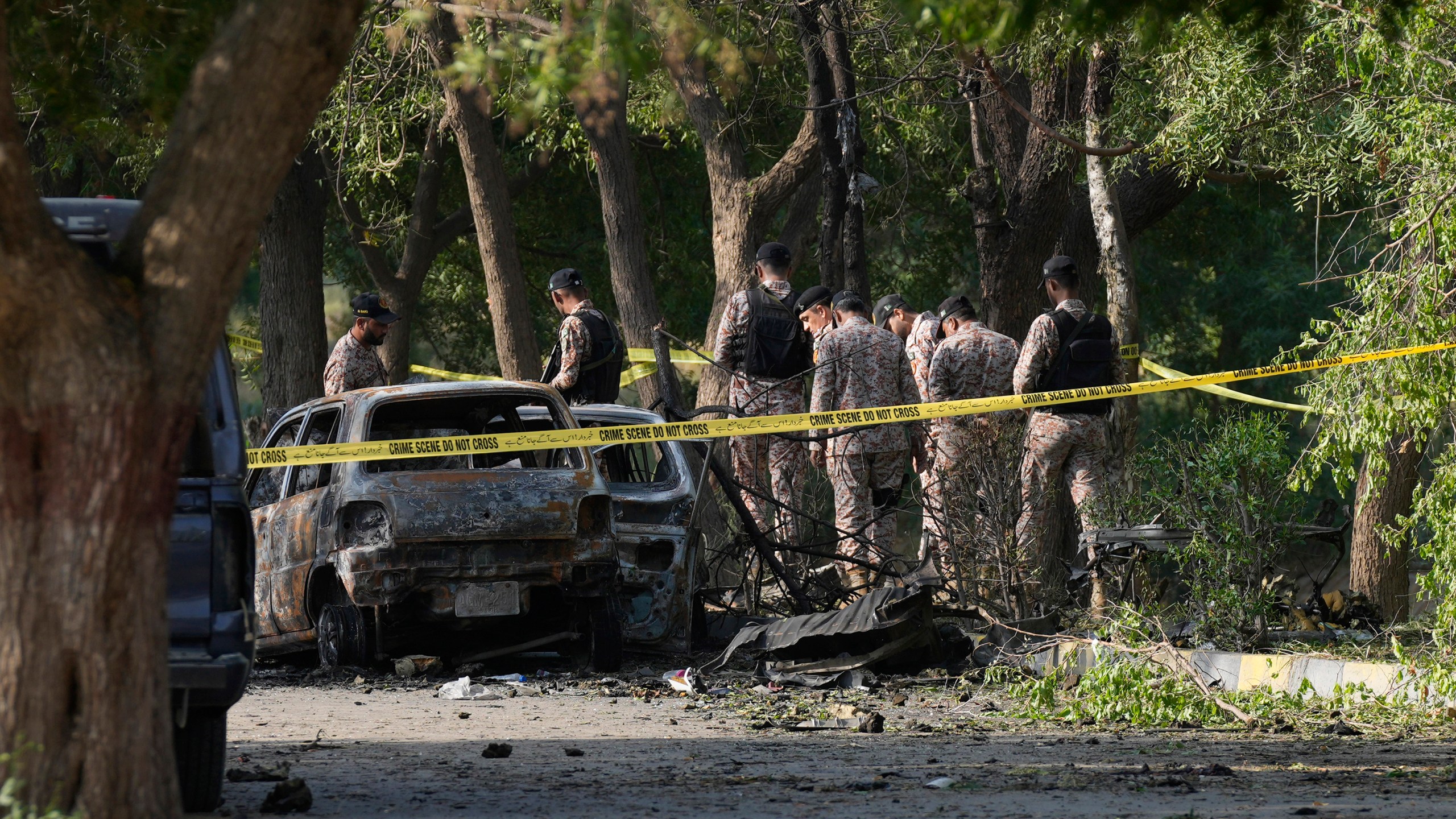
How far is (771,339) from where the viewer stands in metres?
12.1

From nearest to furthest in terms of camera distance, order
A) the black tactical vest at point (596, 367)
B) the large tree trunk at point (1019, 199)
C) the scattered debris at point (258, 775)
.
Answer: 1. the scattered debris at point (258, 775)
2. the black tactical vest at point (596, 367)
3. the large tree trunk at point (1019, 199)

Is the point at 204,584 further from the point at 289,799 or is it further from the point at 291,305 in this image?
the point at 291,305

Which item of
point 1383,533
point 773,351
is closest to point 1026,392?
point 773,351

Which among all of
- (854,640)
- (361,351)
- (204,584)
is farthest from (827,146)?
(204,584)

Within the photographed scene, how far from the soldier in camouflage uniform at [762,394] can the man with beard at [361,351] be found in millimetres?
2770

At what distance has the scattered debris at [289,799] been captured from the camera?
5477 millimetres

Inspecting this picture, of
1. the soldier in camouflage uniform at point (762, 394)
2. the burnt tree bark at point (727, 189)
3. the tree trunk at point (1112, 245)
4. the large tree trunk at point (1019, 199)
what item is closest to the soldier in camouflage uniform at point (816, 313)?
the soldier in camouflage uniform at point (762, 394)

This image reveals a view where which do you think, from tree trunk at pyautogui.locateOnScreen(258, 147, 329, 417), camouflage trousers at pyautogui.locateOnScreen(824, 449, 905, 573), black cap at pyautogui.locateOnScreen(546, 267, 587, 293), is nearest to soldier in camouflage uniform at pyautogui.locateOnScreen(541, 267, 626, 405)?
black cap at pyautogui.locateOnScreen(546, 267, 587, 293)

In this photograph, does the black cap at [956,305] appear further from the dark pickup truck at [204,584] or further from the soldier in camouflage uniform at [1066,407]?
the dark pickup truck at [204,584]

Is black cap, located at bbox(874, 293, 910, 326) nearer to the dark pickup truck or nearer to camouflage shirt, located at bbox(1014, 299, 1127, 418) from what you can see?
camouflage shirt, located at bbox(1014, 299, 1127, 418)

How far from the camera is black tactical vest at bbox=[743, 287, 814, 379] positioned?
476 inches

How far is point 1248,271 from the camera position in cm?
2812

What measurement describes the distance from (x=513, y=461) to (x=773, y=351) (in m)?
2.58

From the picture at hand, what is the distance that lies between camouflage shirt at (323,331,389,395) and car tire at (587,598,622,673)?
13.8ft
